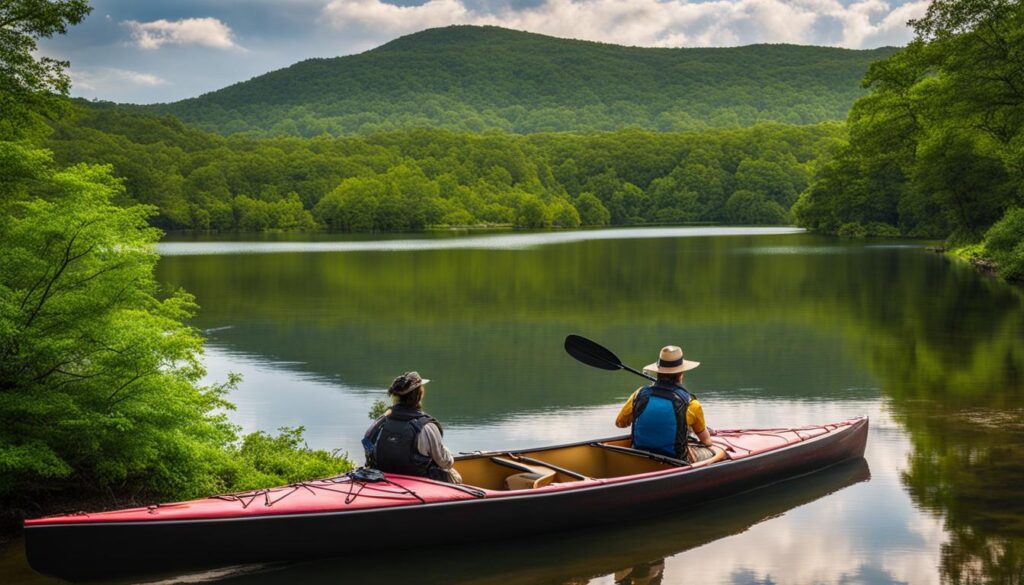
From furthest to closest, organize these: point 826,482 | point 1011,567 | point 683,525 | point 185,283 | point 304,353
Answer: point 185,283, point 304,353, point 826,482, point 683,525, point 1011,567

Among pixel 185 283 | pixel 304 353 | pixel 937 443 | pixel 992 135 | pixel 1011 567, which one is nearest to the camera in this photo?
pixel 1011 567

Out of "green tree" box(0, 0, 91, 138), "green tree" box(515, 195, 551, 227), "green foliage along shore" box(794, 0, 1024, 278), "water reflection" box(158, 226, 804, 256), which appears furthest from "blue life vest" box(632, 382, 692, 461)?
"green tree" box(515, 195, 551, 227)

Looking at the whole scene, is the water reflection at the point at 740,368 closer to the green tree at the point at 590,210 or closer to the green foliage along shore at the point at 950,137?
the green foliage along shore at the point at 950,137

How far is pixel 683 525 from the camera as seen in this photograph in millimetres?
9711

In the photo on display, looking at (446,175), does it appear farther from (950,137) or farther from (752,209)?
(950,137)

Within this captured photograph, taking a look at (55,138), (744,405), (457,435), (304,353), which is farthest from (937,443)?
(55,138)

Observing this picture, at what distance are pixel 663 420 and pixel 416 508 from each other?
116 inches

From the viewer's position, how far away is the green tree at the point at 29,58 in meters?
15.8

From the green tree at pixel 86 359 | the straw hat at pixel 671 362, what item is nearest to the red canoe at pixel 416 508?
the straw hat at pixel 671 362

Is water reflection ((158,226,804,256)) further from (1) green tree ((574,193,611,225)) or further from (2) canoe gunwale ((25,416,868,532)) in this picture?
(1) green tree ((574,193,611,225))

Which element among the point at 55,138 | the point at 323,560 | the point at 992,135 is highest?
the point at 55,138

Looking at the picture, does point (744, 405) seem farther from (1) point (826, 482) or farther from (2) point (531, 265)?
(2) point (531, 265)

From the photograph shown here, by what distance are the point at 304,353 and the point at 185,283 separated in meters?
18.5

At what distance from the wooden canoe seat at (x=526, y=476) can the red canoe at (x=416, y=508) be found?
12 mm
